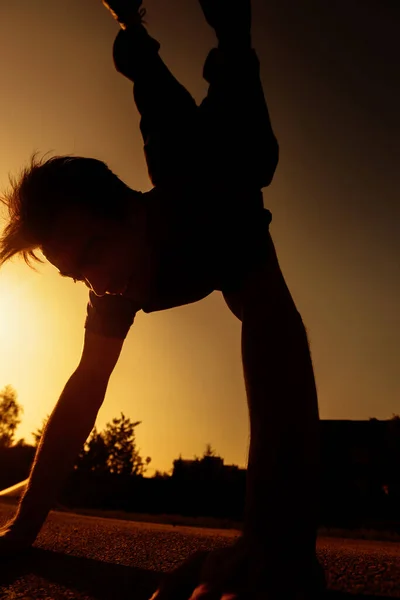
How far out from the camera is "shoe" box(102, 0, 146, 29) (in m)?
1.61

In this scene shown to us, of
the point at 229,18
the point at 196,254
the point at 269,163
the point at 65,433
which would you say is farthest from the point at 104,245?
the point at 229,18

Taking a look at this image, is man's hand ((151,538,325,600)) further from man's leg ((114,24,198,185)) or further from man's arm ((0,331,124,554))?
man's leg ((114,24,198,185))

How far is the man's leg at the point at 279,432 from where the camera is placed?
92 cm

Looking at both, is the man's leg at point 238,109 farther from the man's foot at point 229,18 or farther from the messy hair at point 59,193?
the messy hair at point 59,193

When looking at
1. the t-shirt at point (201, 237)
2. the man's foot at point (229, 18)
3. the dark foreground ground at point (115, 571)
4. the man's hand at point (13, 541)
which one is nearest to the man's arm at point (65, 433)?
the man's hand at point (13, 541)

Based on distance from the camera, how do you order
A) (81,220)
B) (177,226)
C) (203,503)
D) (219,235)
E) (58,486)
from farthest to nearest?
1. (203,503)
2. (58,486)
3. (81,220)
4. (177,226)
5. (219,235)

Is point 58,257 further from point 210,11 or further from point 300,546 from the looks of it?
point 300,546

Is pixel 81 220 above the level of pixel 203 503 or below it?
above

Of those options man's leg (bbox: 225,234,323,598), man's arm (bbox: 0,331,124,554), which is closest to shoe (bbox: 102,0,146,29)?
man's leg (bbox: 225,234,323,598)

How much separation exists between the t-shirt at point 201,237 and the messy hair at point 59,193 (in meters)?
0.13

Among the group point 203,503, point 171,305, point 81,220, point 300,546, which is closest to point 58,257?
point 81,220

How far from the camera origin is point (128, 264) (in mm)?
1492

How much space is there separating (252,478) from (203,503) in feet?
50.3

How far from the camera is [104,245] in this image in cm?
150
